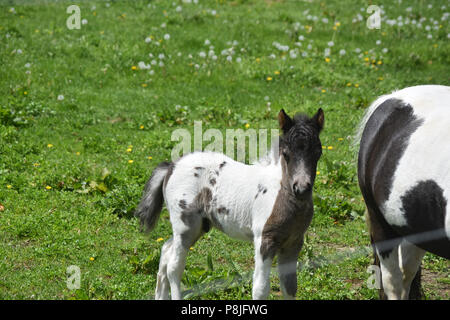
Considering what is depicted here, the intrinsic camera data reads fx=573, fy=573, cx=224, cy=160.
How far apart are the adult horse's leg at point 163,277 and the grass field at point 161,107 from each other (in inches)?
12.1

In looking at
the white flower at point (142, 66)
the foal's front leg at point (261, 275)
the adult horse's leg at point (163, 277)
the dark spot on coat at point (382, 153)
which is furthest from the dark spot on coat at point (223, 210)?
the white flower at point (142, 66)

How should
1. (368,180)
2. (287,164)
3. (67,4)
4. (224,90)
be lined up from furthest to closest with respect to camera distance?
(67,4)
(224,90)
(368,180)
(287,164)

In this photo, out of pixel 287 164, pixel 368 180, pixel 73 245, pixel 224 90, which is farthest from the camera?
pixel 224 90

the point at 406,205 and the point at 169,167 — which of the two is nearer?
the point at 406,205

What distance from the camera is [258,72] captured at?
11703mm

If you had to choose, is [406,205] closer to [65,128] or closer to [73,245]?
[73,245]

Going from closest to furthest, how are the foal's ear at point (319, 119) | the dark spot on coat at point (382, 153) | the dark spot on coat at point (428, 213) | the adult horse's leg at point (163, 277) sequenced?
1. the dark spot on coat at point (428, 213)
2. the foal's ear at point (319, 119)
3. the dark spot on coat at point (382, 153)
4. the adult horse's leg at point (163, 277)

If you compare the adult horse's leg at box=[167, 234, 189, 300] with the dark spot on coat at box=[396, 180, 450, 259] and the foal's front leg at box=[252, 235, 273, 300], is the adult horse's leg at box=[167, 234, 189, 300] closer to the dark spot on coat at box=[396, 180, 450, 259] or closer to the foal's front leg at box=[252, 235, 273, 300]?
the foal's front leg at box=[252, 235, 273, 300]

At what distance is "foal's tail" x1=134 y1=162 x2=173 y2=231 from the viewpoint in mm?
5453

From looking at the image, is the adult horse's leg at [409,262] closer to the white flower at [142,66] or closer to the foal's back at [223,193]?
the foal's back at [223,193]

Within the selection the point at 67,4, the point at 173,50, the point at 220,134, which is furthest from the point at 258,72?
the point at 67,4

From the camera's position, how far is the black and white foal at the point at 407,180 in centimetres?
442

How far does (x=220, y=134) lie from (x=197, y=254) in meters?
3.12

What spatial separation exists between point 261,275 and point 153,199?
1.37 m
